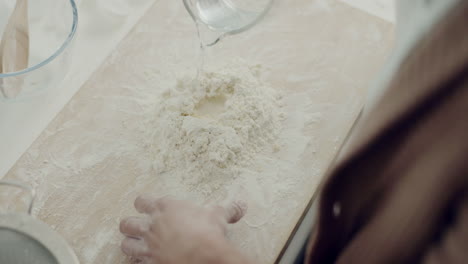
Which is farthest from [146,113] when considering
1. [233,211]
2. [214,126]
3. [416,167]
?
[416,167]

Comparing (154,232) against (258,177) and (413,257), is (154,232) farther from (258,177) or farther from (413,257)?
(413,257)

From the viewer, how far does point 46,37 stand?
95 centimetres

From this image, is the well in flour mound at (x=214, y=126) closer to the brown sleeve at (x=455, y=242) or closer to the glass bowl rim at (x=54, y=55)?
the glass bowl rim at (x=54, y=55)

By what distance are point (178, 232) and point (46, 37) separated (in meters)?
0.55

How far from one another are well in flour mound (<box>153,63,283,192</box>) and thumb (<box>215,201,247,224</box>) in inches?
2.4

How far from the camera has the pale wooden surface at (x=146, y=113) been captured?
0.79 m

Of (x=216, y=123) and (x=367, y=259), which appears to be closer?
(x=367, y=259)

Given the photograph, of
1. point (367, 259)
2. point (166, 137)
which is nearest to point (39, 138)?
point (166, 137)

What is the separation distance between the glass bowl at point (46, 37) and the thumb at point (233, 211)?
0.42 metres

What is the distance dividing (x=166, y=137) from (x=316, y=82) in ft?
1.01

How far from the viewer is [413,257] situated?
1.22ft

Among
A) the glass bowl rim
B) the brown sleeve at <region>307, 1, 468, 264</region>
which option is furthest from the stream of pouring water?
the brown sleeve at <region>307, 1, 468, 264</region>

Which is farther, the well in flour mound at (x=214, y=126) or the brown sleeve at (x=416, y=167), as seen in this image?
the well in flour mound at (x=214, y=126)

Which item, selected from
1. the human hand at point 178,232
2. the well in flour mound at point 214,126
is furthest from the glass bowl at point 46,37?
the human hand at point 178,232
